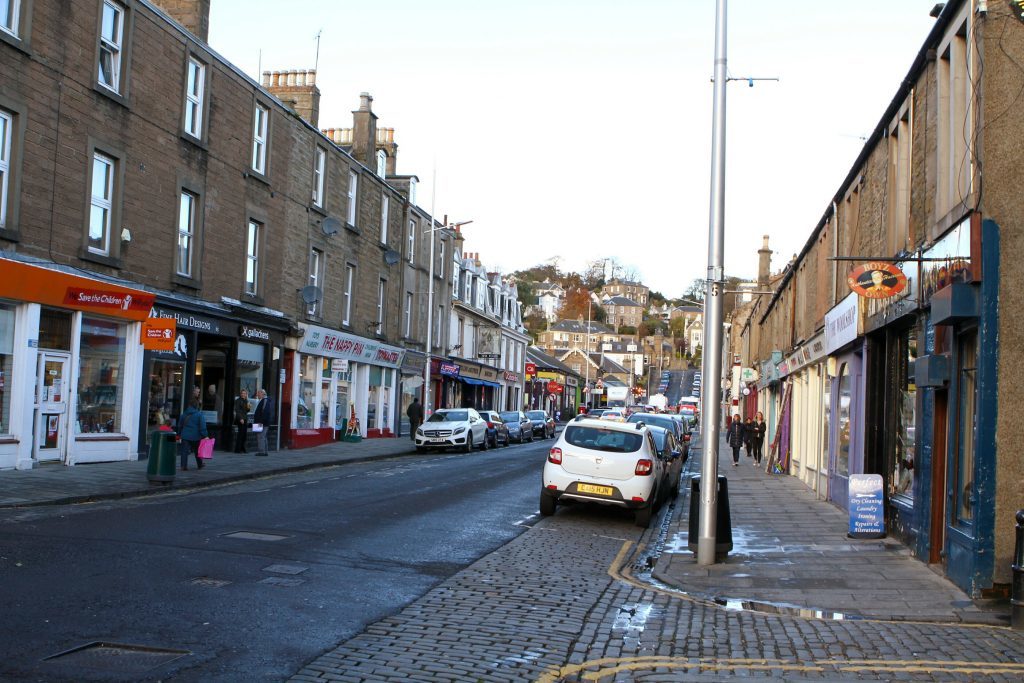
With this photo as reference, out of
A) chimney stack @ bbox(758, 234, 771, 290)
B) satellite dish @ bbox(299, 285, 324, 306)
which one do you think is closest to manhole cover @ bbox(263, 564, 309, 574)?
satellite dish @ bbox(299, 285, 324, 306)

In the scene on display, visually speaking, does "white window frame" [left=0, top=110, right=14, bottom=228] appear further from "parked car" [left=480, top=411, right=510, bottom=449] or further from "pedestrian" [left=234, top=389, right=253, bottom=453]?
"parked car" [left=480, top=411, right=510, bottom=449]

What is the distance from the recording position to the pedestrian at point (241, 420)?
25.0 meters

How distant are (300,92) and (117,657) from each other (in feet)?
93.6

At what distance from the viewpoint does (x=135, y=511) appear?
1319cm

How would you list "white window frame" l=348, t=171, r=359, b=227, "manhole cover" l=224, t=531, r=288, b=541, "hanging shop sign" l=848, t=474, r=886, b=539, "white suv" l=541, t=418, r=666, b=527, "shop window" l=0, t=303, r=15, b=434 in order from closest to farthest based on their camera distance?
1. "manhole cover" l=224, t=531, r=288, b=541
2. "hanging shop sign" l=848, t=474, r=886, b=539
3. "white suv" l=541, t=418, r=666, b=527
4. "shop window" l=0, t=303, r=15, b=434
5. "white window frame" l=348, t=171, r=359, b=227

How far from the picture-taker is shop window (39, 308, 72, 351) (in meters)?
18.3

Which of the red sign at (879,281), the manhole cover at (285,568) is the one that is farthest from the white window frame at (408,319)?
the manhole cover at (285,568)

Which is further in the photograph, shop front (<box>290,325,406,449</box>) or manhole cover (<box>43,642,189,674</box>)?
shop front (<box>290,325,406,449</box>)

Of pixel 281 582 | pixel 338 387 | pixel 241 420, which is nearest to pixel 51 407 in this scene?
pixel 241 420

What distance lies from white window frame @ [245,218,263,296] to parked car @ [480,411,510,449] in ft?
39.4

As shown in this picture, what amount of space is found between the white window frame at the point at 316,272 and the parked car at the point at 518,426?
12.3m

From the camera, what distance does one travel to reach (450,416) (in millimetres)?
33531

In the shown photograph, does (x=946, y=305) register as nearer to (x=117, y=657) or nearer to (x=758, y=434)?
(x=117, y=657)

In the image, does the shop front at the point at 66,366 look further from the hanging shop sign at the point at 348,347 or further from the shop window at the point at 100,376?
the hanging shop sign at the point at 348,347
